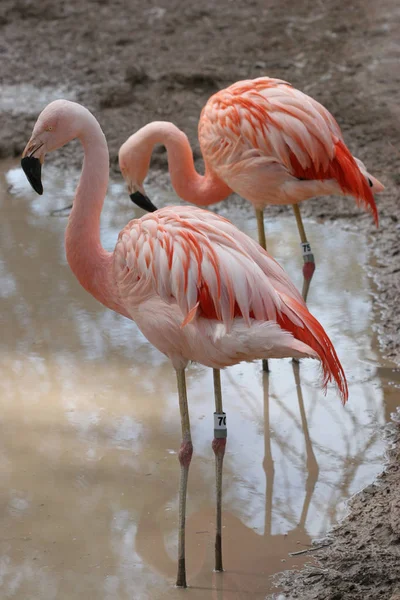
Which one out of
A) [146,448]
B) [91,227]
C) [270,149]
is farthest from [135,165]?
[146,448]

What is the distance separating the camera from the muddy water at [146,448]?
3254mm

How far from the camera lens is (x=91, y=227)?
3.38 meters

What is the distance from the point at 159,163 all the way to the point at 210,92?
1218mm

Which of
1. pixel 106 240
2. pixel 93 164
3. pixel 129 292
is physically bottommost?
pixel 106 240

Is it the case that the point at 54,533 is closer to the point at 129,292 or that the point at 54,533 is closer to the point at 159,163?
the point at 129,292

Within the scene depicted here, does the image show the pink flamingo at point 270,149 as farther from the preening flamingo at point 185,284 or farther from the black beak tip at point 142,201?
the preening flamingo at point 185,284

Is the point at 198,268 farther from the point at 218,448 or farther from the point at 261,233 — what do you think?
the point at 261,233

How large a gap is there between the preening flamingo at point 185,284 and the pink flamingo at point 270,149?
1.24 meters

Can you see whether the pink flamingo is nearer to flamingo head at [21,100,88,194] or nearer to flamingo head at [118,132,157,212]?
flamingo head at [118,132,157,212]

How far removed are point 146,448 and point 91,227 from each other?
1133mm

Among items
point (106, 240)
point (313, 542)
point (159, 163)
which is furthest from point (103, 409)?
point (159, 163)

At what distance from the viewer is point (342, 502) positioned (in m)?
3.62

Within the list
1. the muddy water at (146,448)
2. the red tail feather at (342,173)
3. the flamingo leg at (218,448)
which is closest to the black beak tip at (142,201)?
the muddy water at (146,448)

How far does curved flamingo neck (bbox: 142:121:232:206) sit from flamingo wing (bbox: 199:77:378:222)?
0.83 feet
